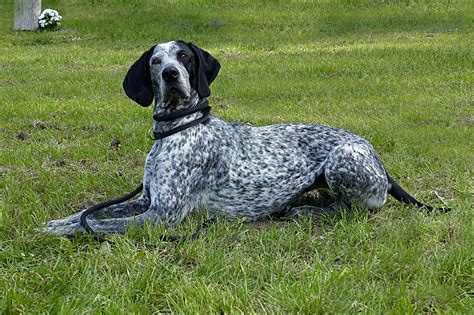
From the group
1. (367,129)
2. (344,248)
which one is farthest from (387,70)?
(344,248)

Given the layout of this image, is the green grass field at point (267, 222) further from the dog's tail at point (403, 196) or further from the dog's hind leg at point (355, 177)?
the dog's hind leg at point (355, 177)

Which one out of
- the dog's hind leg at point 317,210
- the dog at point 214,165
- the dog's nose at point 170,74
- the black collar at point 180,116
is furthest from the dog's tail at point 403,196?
the dog's nose at point 170,74

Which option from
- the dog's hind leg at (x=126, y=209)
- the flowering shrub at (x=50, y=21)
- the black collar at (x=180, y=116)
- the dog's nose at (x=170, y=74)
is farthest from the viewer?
the flowering shrub at (x=50, y=21)

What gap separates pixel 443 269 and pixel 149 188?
7.19 feet

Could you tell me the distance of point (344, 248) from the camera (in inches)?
177

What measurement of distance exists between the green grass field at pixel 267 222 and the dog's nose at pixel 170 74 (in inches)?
41.8

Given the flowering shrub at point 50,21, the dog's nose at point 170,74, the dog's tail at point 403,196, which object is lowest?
the flowering shrub at point 50,21

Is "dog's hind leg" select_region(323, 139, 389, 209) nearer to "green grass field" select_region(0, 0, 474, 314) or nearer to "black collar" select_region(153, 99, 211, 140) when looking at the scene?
"green grass field" select_region(0, 0, 474, 314)

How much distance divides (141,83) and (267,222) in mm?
1433

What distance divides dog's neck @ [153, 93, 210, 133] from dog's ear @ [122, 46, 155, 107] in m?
0.11

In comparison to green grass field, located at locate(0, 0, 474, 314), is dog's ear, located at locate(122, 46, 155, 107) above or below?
above

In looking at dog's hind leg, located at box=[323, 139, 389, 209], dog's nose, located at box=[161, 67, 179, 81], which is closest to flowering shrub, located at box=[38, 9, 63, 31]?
dog's nose, located at box=[161, 67, 179, 81]

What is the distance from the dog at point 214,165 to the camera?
16.2 feet

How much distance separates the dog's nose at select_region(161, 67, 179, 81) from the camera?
15.9 feet
